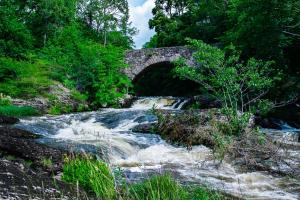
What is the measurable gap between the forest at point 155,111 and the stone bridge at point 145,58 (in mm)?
240

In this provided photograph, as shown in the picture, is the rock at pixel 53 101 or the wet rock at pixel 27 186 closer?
the wet rock at pixel 27 186

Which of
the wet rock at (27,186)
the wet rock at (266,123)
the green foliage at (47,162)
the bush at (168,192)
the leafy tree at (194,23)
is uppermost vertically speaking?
the leafy tree at (194,23)

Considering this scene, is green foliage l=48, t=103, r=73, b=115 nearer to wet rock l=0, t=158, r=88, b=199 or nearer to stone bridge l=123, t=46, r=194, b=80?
stone bridge l=123, t=46, r=194, b=80

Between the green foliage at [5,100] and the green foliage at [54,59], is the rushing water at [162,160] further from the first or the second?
the green foliage at [54,59]

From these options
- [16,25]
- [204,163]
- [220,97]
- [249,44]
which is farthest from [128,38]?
[204,163]

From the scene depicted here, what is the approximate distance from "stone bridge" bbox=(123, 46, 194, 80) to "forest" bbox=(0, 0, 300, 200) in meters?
0.24

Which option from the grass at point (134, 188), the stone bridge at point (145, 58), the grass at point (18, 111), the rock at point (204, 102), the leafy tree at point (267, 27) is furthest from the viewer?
the stone bridge at point (145, 58)

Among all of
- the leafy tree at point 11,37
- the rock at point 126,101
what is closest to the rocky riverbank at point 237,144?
the rock at point 126,101

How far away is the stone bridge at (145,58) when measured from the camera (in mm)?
32062

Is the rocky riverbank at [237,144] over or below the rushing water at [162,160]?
over

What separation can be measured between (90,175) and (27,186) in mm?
1226

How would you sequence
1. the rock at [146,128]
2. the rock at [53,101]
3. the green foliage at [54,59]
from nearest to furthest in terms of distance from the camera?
the rock at [146,128] → the rock at [53,101] → the green foliage at [54,59]

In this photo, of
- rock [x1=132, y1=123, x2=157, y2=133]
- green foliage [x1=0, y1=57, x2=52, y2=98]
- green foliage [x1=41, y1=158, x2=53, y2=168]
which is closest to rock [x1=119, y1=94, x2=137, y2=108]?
green foliage [x1=0, y1=57, x2=52, y2=98]

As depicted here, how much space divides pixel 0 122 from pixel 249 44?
1388 centimetres
